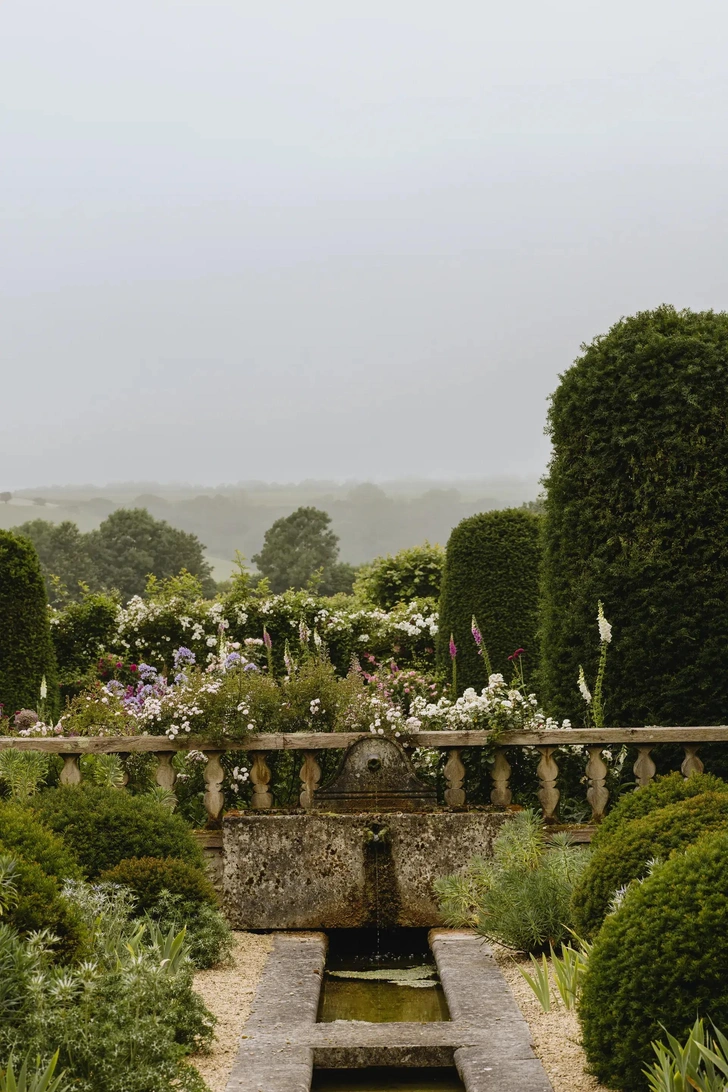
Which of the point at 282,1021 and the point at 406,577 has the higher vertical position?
the point at 406,577

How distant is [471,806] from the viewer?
23.3 feet

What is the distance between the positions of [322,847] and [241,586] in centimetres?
1004

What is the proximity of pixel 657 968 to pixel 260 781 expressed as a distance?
403 centimetres

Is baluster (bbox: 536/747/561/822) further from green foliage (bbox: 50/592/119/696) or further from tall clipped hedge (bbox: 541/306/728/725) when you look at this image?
green foliage (bbox: 50/592/119/696)

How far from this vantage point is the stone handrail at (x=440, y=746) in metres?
6.97

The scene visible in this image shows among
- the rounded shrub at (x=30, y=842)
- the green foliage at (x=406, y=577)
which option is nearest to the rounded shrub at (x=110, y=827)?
the rounded shrub at (x=30, y=842)

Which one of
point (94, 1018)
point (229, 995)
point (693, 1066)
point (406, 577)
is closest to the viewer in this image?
point (693, 1066)

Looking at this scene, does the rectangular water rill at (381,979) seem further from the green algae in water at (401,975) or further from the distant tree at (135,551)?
the distant tree at (135,551)

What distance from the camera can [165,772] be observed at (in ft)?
23.7

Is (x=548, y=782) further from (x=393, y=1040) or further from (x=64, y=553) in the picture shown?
(x=64, y=553)

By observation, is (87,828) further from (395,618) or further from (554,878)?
(395,618)

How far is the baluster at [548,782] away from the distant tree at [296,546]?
3739 centimetres

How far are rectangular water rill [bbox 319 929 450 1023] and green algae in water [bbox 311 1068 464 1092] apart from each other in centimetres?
59

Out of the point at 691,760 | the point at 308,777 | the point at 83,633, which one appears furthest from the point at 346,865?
the point at 83,633
